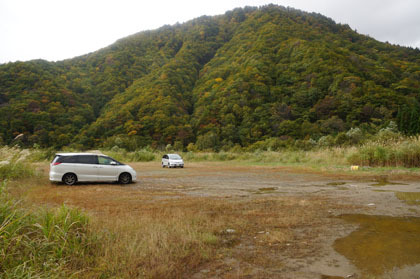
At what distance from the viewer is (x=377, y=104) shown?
61.7m

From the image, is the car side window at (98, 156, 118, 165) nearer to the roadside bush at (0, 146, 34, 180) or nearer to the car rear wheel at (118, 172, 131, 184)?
the car rear wheel at (118, 172, 131, 184)

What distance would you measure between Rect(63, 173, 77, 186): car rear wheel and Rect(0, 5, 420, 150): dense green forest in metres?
44.8

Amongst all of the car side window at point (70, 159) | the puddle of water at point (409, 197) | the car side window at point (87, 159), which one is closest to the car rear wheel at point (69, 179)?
the car side window at point (70, 159)

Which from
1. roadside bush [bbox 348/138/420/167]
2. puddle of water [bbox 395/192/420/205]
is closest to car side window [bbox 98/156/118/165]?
puddle of water [bbox 395/192/420/205]

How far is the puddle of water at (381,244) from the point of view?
4.06 m

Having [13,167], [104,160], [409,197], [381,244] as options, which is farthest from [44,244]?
[13,167]

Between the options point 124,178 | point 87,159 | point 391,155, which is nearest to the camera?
point 87,159

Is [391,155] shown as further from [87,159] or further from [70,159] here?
[70,159]

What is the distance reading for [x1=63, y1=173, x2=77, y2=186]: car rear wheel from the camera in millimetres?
13789

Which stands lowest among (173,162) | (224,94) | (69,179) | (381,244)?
(381,244)

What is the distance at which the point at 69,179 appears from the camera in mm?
13883

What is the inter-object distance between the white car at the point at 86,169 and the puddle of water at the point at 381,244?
11.7m

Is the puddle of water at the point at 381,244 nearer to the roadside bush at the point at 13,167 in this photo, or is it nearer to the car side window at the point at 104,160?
the car side window at the point at 104,160

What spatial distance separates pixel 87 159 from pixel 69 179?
1303 millimetres
